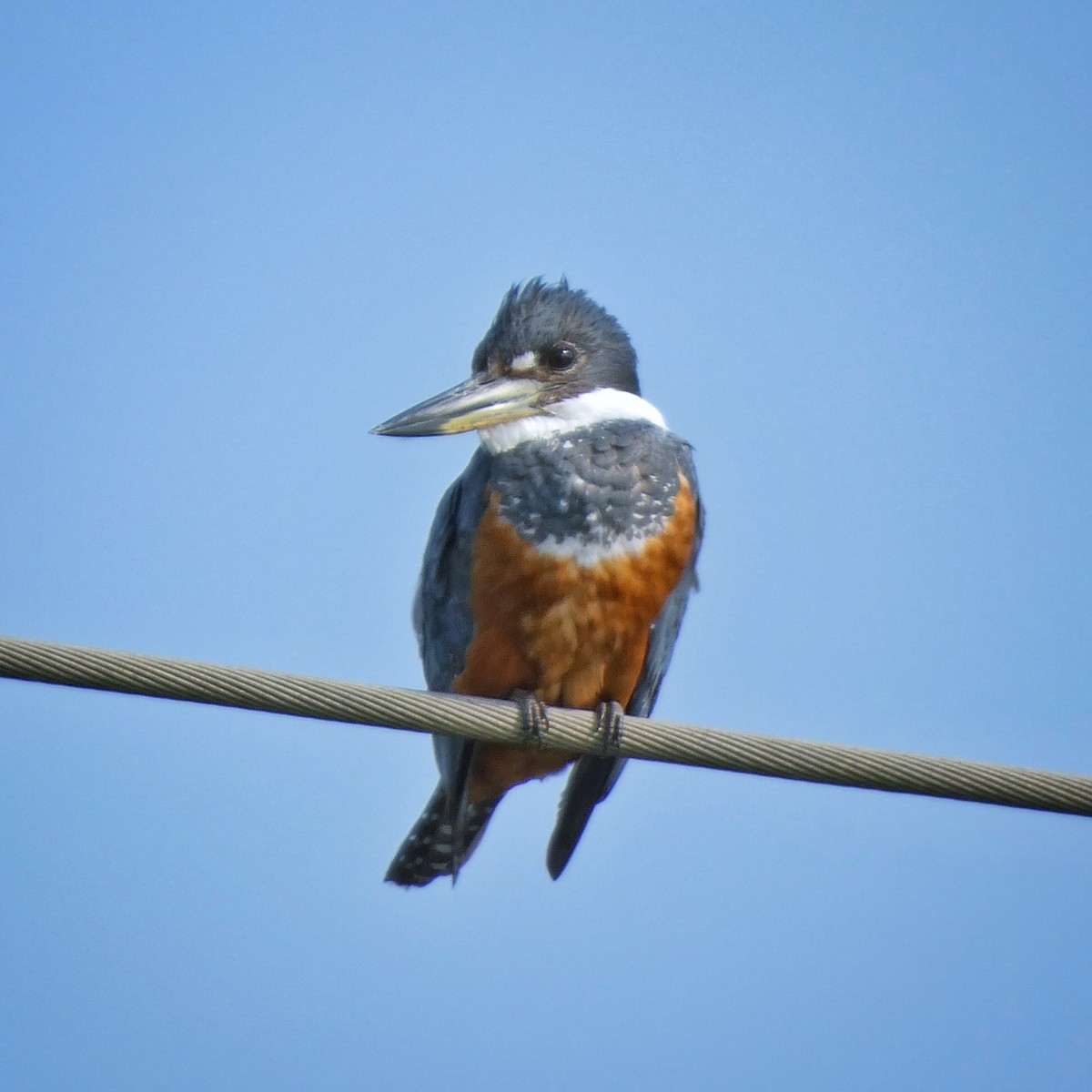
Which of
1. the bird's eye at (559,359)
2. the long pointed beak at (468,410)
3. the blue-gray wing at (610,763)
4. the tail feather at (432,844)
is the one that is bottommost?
the tail feather at (432,844)

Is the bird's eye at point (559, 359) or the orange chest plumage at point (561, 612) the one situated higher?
the bird's eye at point (559, 359)

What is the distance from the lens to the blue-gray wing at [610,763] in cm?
408

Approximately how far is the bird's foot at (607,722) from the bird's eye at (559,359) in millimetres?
1172

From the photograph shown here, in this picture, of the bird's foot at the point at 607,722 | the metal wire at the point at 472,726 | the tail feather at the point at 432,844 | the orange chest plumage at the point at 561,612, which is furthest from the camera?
the tail feather at the point at 432,844

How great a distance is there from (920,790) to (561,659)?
57.8 inches

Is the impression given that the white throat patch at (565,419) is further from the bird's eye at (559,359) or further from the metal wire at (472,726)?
the metal wire at (472,726)

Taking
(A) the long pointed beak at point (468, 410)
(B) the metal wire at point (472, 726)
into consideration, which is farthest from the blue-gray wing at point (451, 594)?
(B) the metal wire at point (472, 726)

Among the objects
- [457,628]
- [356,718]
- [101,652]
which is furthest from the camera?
[457,628]

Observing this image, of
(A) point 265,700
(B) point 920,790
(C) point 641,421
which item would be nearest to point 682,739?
(B) point 920,790

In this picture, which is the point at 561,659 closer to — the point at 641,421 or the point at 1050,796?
the point at 641,421

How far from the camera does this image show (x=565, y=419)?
4.27m

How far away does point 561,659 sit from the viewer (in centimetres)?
377

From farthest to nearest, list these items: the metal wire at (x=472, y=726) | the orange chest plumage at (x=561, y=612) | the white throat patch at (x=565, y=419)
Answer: the white throat patch at (x=565, y=419), the orange chest plumage at (x=561, y=612), the metal wire at (x=472, y=726)

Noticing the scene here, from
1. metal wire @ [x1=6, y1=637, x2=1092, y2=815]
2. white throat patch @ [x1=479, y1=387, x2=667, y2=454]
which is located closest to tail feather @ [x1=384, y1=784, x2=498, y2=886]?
white throat patch @ [x1=479, y1=387, x2=667, y2=454]
